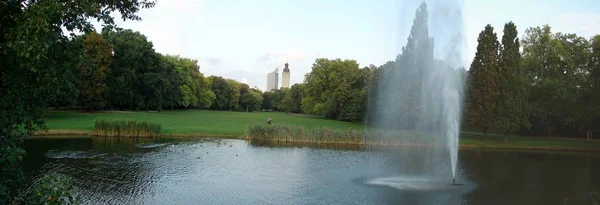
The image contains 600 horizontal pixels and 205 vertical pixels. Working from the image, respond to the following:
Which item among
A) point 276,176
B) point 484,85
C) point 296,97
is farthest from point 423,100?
point 296,97

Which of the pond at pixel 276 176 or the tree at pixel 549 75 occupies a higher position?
the tree at pixel 549 75

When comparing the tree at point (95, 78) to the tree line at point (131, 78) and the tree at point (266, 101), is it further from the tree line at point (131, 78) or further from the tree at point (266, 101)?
the tree at point (266, 101)

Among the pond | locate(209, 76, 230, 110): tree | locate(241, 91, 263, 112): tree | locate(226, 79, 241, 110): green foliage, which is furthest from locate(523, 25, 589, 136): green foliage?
locate(241, 91, 263, 112): tree

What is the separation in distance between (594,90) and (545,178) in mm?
28005

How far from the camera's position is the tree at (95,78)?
172 ft

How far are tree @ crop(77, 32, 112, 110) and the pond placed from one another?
77.2ft

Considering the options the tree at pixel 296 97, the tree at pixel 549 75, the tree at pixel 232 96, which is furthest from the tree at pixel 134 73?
the tree at pixel 232 96

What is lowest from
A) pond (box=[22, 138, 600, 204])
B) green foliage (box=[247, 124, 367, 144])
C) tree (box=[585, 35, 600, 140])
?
pond (box=[22, 138, 600, 204])

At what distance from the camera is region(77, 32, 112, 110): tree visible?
52.3m

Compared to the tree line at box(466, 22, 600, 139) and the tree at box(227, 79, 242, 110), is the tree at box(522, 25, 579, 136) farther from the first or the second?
the tree at box(227, 79, 242, 110)

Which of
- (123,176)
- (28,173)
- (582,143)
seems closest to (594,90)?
(582,143)

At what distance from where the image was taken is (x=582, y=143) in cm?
4506

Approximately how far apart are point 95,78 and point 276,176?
41.2 metres

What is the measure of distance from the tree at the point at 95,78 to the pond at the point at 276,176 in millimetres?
23529
